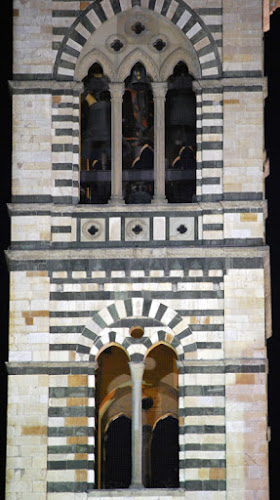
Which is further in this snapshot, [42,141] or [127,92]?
[127,92]

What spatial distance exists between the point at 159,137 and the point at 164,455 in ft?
20.3

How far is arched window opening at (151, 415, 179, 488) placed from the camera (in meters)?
32.9

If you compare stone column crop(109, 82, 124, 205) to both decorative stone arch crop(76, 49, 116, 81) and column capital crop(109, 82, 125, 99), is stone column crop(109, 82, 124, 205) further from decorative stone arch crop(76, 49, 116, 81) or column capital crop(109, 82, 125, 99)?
decorative stone arch crop(76, 49, 116, 81)

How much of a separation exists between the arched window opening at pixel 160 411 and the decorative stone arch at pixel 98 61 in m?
5.31

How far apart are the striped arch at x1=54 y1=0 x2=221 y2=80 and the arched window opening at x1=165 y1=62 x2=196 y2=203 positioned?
36.3 inches

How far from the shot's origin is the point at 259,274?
98.1 feet

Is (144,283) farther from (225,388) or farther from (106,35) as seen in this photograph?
(106,35)

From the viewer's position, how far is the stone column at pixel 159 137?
3073 cm

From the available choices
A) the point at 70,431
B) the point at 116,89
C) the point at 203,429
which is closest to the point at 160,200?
the point at 116,89

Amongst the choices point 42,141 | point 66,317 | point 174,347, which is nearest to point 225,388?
point 174,347

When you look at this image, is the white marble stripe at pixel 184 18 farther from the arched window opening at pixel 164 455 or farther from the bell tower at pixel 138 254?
the arched window opening at pixel 164 455

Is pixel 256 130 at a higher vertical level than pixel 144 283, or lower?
higher

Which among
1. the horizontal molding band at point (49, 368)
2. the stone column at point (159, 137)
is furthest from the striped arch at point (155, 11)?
the horizontal molding band at point (49, 368)

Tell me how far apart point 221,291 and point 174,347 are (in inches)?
48.8
